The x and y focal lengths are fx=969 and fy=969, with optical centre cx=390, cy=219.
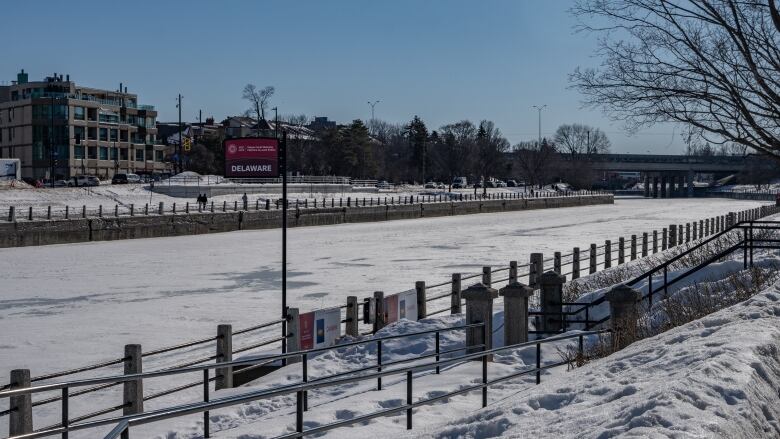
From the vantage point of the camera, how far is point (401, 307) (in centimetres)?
2023

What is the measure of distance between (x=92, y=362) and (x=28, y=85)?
398ft

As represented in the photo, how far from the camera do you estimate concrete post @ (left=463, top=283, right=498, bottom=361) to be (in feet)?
48.9

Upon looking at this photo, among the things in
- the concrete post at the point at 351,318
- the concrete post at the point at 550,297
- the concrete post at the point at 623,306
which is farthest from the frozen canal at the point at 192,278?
the concrete post at the point at 623,306

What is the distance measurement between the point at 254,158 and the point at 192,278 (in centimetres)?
1411

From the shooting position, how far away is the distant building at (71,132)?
11481cm

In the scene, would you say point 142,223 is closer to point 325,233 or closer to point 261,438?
point 325,233

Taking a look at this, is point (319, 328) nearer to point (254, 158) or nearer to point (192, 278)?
point (254, 158)

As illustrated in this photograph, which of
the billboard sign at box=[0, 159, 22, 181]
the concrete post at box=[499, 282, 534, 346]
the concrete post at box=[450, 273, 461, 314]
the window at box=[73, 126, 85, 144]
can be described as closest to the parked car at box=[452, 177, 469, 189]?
the window at box=[73, 126, 85, 144]

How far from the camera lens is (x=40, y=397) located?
15133 mm

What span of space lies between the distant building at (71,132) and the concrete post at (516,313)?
326 ft

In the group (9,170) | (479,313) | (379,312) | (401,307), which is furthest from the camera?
(9,170)

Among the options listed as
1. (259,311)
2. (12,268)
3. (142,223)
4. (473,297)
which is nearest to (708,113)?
(473,297)

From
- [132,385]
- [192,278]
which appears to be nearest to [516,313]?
[132,385]

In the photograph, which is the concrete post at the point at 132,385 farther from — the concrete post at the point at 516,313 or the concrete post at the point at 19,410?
the concrete post at the point at 516,313
